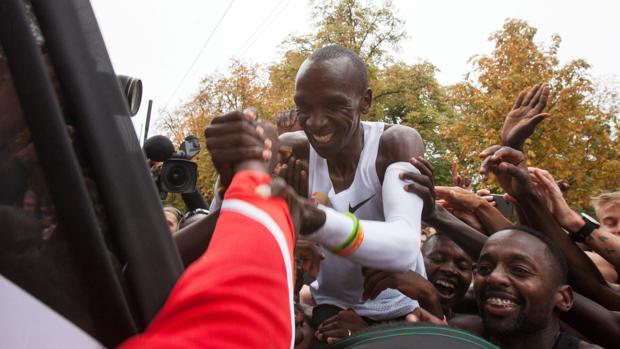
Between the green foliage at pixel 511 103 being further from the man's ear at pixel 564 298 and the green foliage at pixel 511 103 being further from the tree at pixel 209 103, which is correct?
the man's ear at pixel 564 298

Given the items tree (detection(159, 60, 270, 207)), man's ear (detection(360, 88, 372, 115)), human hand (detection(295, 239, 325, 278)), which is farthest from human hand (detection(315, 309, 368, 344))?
tree (detection(159, 60, 270, 207))

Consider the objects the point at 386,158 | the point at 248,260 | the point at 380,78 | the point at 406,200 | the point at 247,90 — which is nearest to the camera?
the point at 248,260

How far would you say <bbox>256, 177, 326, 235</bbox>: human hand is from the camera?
1005 mm

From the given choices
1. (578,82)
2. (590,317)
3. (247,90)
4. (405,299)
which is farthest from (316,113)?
(578,82)

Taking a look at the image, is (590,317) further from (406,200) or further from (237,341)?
(237,341)

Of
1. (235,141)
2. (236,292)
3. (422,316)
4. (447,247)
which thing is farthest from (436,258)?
(236,292)

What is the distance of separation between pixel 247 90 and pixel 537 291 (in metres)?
13.3

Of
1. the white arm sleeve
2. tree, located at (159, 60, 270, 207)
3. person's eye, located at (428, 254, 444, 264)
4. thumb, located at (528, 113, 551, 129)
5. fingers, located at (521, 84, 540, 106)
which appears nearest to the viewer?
the white arm sleeve

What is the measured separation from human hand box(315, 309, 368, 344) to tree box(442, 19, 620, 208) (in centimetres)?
1277

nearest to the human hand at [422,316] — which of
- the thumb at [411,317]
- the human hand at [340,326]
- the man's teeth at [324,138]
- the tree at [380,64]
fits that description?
the thumb at [411,317]

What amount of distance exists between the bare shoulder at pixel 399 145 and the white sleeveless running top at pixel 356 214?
5 centimetres

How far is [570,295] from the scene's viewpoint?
2730mm

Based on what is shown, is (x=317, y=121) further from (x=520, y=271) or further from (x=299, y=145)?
(x=520, y=271)

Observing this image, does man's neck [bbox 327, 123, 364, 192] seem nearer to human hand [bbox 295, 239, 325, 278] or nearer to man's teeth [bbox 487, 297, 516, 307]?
human hand [bbox 295, 239, 325, 278]
